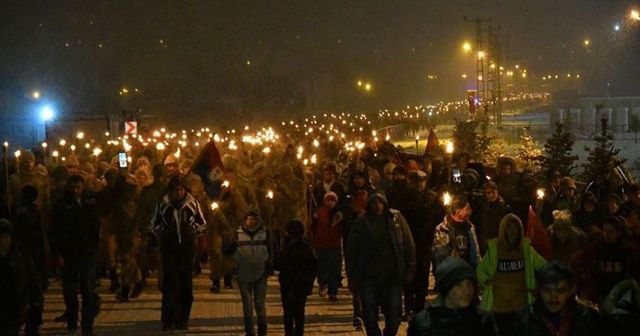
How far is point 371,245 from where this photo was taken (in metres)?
9.94

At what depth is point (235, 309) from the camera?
517 inches

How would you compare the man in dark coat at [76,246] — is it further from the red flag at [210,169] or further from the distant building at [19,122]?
the distant building at [19,122]

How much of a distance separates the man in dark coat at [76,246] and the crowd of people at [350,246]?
0.01 m

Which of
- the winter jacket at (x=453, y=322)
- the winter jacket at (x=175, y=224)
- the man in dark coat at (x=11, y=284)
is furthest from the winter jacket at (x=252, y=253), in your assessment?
the winter jacket at (x=453, y=322)

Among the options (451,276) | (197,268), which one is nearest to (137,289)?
(197,268)

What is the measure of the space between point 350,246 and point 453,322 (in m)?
5.02

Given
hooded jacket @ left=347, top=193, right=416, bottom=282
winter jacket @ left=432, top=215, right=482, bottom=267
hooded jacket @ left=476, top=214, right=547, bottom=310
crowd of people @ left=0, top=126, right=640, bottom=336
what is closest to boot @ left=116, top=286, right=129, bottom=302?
crowd of people @ left=0, top=126, right=640, bottom=336

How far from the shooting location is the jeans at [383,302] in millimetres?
9891

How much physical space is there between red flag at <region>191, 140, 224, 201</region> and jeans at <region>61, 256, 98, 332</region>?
2.80 meters

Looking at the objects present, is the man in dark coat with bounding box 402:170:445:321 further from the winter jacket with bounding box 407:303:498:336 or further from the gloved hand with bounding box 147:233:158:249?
the winter jacket with bounding box 407:303:498:336

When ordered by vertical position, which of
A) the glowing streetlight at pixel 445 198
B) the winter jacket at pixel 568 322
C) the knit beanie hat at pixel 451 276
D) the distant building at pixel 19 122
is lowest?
the winter jacket at pixel 568 322

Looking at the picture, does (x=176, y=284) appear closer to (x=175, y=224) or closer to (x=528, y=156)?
(x=175, y=224)

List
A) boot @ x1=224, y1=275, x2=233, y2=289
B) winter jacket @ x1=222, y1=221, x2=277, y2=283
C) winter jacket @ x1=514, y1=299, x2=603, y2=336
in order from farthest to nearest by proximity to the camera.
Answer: boot @ x1=224, y1=275, x2=233, y2=289 → winter jacket @ x1=222, y1=221, x2=277, y2=283 → winter jacket @ x1=514, y1=299, x2=603, y2=336

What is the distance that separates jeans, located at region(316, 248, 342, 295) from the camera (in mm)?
13789
